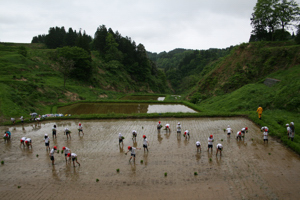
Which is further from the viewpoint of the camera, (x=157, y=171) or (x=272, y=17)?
(x=272, y=17)

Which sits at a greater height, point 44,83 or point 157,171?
point 44,83

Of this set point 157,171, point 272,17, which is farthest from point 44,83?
point 272,17

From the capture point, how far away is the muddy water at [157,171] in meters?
10.1

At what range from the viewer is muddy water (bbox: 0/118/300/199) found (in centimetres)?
1009

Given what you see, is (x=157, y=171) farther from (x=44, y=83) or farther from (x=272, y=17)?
(x=272, y=17)

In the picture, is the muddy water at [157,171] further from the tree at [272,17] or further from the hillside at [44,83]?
the tree at [272,17]

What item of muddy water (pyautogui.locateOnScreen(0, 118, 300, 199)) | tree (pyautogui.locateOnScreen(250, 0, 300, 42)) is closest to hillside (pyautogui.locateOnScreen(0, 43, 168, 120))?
muddy water (pyautogui.locateOnScreen(0, 118, 300, 199))

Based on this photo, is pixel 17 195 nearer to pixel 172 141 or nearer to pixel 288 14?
pixel 172 141

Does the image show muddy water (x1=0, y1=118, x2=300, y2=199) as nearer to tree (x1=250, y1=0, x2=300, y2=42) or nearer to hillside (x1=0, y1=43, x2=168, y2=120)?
hillside (x1=0, y1=43, x2=168, y2=120)

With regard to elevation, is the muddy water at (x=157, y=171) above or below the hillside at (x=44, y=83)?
below

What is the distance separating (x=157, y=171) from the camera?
11.9 m

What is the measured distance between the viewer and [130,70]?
68938 mm

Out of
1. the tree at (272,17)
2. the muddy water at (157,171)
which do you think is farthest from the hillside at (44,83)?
the tree at (272,17)

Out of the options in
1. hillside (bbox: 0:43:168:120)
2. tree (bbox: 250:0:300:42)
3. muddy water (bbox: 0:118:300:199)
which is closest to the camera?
muddy water (bbox: 0:118:300:199)
